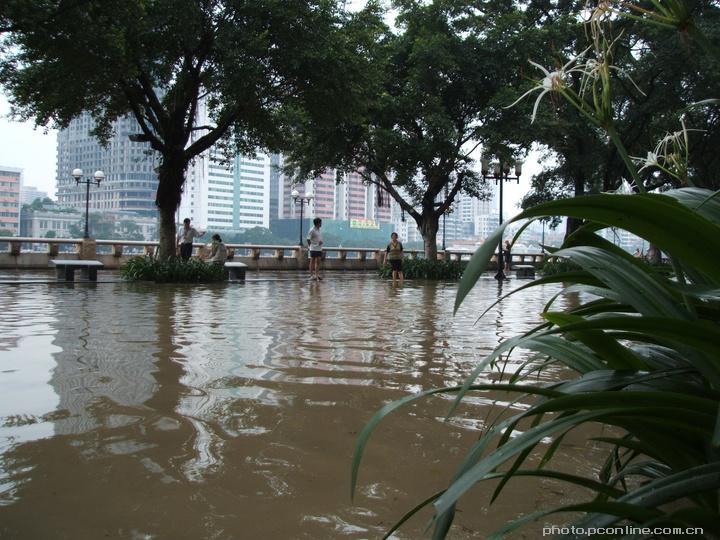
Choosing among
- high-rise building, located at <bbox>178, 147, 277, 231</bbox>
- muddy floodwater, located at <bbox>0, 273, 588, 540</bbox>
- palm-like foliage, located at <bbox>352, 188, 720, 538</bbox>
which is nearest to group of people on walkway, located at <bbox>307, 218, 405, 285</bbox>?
muddy floodwater, located at <bbox>0, 273, 588, 540</bbox>

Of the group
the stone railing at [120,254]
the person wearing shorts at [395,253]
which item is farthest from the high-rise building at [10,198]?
the person wearing shorts at [395,253]

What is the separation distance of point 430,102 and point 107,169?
20.7 m

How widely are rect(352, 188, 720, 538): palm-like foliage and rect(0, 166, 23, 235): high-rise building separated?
128 ft

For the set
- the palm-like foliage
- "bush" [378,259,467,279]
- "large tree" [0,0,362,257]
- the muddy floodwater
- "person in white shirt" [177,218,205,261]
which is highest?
"large tree" [0,0,362,257]

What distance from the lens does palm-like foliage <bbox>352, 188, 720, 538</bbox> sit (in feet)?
4.23

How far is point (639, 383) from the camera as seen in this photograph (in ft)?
5.23

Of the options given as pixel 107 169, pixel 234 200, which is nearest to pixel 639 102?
pixel 107 169

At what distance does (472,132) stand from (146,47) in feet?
46.1

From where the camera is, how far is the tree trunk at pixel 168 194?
19.5 metres

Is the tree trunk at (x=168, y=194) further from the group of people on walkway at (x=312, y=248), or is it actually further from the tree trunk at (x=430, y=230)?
the tree trunk at (x=430, y=230)

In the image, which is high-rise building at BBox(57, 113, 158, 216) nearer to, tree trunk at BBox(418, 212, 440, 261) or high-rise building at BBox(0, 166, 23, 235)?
high-rise building at BBox(0, 166, 23, 235)

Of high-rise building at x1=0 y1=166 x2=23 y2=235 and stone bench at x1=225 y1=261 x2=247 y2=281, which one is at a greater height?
high-rise building at x1=0 y1=166 x2=23 y2=235

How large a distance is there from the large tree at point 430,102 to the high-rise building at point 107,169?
921 centimetres

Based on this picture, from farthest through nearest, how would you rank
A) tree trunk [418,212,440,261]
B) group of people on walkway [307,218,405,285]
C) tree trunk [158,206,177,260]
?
tree trunk [418,212,440,261], group of people on walkway [307,218,405,285], tree trunk [158,206,177,260]
